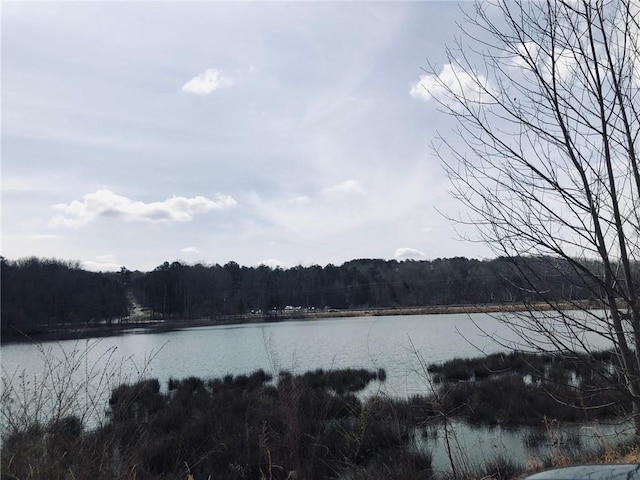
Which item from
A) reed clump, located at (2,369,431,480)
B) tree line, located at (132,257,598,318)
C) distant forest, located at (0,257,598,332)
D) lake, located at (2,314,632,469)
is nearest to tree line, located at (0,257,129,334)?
distant forest, located at (0,257,598,332)

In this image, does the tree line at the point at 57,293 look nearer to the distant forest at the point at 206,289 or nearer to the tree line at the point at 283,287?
the distant forest at the point at 206,289

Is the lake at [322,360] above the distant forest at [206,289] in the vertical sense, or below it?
below

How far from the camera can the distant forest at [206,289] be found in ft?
174

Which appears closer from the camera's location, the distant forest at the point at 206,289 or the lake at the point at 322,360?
the lake at the point at 322,360

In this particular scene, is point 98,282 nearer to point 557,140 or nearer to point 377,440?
point 377,440

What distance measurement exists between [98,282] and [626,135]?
242 feet

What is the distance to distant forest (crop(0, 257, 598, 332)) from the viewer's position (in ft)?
174

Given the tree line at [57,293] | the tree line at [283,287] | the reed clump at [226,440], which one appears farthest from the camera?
the tree line at [283,287]

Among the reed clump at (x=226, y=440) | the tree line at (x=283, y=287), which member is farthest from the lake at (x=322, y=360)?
the tree line at (x=283, y=287)

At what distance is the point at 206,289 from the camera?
87688mm

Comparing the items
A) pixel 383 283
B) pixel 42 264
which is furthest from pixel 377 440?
pixel 383 283

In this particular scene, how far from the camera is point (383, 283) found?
4043 inches

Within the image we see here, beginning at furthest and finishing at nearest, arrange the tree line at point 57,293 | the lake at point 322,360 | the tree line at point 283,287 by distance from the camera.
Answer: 1. the tree line at point 283,287
2. the tree line at point 57,293
3. the lake at point 322,360

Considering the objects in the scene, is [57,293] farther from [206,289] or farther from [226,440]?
[226,440]
